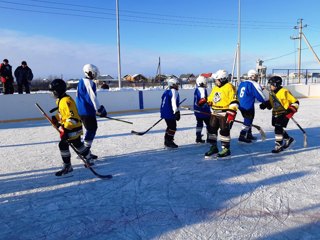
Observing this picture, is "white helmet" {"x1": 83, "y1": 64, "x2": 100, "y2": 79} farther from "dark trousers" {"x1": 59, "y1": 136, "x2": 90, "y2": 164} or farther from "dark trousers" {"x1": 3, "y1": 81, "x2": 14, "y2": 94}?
"dark trousers" {"x1": 3, "y1": 81, "x2": 14, "y2": 94}

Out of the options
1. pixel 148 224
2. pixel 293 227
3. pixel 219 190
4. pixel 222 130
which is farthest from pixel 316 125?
pixel 148 224

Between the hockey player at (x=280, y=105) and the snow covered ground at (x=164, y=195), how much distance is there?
36cm

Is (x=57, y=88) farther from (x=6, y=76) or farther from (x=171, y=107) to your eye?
(x=6, y=76)

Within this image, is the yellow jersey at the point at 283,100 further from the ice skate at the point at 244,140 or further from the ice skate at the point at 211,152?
the ice skate at the point at 211,152

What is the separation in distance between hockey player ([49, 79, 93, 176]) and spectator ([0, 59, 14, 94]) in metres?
7.31

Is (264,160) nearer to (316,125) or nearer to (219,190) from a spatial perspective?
(219,190)

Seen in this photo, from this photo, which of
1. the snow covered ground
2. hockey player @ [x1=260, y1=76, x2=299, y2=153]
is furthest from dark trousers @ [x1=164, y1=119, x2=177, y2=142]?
hockey player @ [x1=260, y1=76, x2=299, y2=153]

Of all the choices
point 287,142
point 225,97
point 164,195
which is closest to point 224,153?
point 225,97

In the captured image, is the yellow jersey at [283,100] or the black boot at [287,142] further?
the black boot at [287,142]

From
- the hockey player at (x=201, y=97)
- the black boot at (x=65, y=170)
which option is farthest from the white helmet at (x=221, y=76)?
the black boot at (x=65, y=170)

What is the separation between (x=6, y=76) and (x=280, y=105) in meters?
8.95

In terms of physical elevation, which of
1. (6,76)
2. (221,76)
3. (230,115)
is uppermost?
(6,76)

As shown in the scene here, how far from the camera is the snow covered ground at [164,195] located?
242cm

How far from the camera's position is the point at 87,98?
4.11 metres
